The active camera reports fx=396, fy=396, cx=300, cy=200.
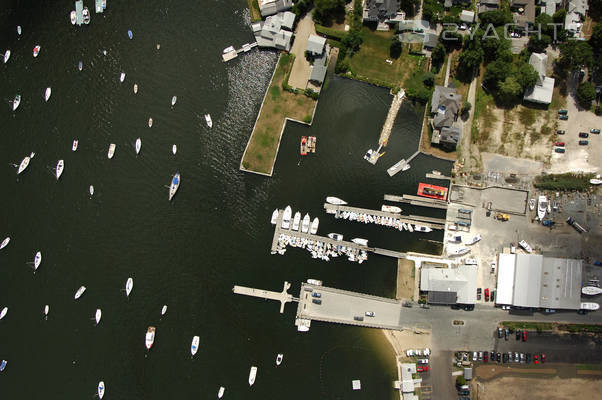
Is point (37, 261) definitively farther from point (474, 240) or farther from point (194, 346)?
point (474, 240)

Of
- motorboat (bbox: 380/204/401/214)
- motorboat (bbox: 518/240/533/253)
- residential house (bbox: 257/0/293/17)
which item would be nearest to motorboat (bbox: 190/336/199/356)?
motorboat (bbox: 380/204/401/214)

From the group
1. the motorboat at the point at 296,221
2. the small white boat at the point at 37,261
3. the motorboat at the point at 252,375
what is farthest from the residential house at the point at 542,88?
the small white boat at the point at 37,261

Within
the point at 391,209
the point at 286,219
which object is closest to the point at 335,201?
the point at 286,219

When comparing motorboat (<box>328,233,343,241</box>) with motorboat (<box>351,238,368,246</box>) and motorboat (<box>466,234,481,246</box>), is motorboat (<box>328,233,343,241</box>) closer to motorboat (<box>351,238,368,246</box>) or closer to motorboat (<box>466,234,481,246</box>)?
motorboat (<box>351,238,368,246</box>)

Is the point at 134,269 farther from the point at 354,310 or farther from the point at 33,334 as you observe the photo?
the point at 354,310

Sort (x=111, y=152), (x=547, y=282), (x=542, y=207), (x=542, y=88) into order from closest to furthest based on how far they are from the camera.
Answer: (x=547, y=282), (x=542, y=207), (x=542, y=88), (x=111, y=152)

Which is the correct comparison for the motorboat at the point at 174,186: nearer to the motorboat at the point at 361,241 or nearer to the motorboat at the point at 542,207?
the motorboat at the point at 361,241
